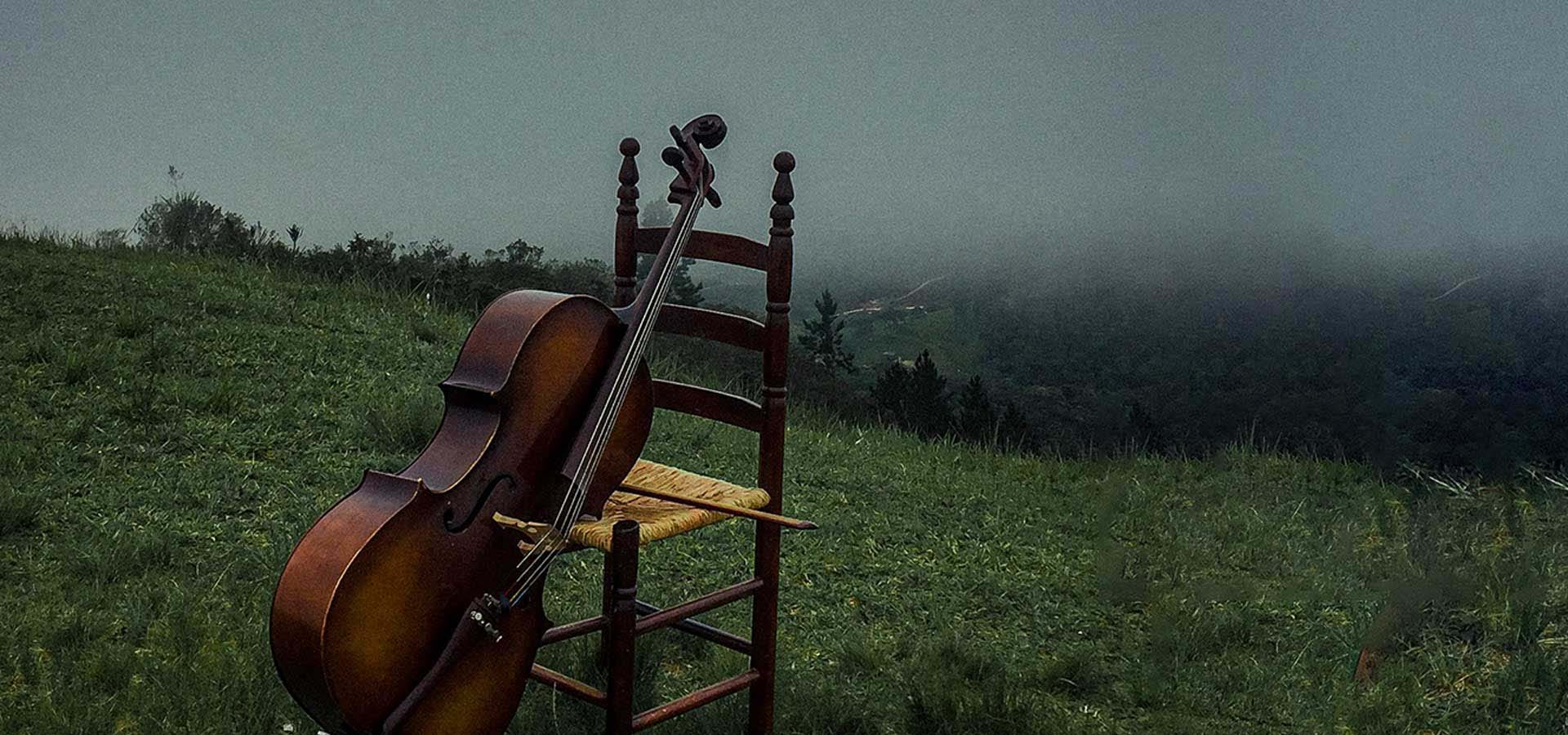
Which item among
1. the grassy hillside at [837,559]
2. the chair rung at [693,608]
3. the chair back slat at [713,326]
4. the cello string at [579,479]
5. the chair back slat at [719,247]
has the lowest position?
the grassy hillside at [837,559]

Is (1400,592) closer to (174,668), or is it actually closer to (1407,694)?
(1407,694)

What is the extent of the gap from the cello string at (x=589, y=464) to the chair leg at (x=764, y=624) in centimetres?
53

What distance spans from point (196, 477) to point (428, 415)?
767mm

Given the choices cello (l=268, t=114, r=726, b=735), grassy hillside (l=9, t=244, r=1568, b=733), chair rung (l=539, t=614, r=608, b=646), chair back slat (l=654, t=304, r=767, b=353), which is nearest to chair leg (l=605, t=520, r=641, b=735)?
cello (l=268, t=114, r=726, b=735)

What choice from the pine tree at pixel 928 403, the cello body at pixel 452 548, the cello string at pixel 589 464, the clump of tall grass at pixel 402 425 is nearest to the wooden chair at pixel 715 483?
the cello string at pixel 589 464

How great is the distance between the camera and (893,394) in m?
6.29

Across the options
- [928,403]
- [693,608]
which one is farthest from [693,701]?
[928,403]

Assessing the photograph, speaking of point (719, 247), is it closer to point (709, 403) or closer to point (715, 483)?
point (709, 403)

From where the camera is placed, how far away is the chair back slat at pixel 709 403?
267 cm

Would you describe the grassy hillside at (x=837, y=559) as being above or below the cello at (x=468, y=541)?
below

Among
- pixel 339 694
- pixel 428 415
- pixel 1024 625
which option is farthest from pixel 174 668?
pixel 1024 625

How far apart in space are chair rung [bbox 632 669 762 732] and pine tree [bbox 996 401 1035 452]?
3.51 m

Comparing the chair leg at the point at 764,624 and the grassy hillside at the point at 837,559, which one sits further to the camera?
the grassy hillside at the point at 837,559

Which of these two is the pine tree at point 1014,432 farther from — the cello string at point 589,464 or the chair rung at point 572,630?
the cello string at point 589,464
